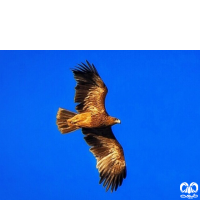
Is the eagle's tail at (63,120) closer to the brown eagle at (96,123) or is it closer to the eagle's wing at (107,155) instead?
the brown eagle at (96,123)

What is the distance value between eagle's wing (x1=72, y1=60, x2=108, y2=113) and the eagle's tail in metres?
0.17

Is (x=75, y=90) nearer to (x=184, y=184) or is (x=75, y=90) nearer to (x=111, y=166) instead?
(x=111, y=166)

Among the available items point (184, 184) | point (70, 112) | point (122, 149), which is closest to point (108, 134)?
point (122, 149)

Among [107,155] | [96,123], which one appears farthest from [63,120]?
[107,155]

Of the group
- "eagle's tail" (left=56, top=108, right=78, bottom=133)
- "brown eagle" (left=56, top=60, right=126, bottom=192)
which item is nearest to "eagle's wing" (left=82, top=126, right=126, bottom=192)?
"brown eagle" (left=56, top=60, right=126, bottom=192)

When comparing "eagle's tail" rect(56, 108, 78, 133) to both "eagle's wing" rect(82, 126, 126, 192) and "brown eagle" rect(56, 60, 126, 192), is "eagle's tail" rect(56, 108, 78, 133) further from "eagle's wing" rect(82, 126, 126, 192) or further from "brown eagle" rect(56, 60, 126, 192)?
"eagle's wing" rect(82, 126, 126, 192)

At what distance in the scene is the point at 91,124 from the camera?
5051 millimetres

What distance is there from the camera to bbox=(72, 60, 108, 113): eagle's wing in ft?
16.2

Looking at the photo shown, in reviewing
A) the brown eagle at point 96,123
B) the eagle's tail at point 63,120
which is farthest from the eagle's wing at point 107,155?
the eagle's tail at point 63,120

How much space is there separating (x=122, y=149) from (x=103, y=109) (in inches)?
24.7

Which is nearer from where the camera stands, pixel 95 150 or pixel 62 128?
pixel 62 128

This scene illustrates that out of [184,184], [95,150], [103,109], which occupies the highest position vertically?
[103,109]

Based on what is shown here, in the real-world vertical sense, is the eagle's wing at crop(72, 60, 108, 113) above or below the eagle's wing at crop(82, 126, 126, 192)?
above

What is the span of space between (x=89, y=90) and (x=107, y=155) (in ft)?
3.03
